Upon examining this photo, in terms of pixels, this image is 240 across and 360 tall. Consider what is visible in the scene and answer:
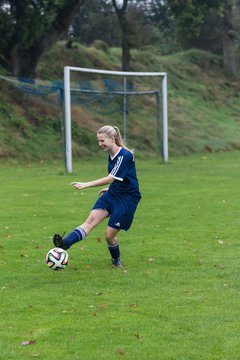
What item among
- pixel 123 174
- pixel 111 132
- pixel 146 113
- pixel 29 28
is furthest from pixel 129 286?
pixel 146 113

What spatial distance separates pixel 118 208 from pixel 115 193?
0.22 m

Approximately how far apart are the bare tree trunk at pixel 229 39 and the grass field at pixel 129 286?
36803 mm

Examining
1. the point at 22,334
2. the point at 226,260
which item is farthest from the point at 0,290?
the point at 226,260

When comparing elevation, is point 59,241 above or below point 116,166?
below

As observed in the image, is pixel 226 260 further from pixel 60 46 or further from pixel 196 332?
pixel 60 46

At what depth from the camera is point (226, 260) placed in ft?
34.7

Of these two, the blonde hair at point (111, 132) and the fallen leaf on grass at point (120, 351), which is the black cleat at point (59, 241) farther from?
the fallen leaf on grass at point (120, 351)

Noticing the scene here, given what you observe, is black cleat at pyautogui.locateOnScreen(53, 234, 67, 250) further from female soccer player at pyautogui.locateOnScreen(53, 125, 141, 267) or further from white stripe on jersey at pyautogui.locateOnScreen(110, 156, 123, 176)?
white stripe on jersey at pyautogui.locateOnScreen(110, 156, 123, 176)

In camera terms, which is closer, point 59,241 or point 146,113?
point 59,241

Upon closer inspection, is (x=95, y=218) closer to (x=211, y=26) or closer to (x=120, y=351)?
(x=120, y=351)

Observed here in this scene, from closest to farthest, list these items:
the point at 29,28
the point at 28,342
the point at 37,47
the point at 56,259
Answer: the point at 28,342 → the point at 56,259 → the point at 29,28 → the point at 37,47

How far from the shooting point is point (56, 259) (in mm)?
9188

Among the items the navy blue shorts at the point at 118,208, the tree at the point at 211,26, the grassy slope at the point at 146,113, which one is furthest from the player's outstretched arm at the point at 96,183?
the tree at the point at 211,26

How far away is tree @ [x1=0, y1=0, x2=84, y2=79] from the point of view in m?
34.4
